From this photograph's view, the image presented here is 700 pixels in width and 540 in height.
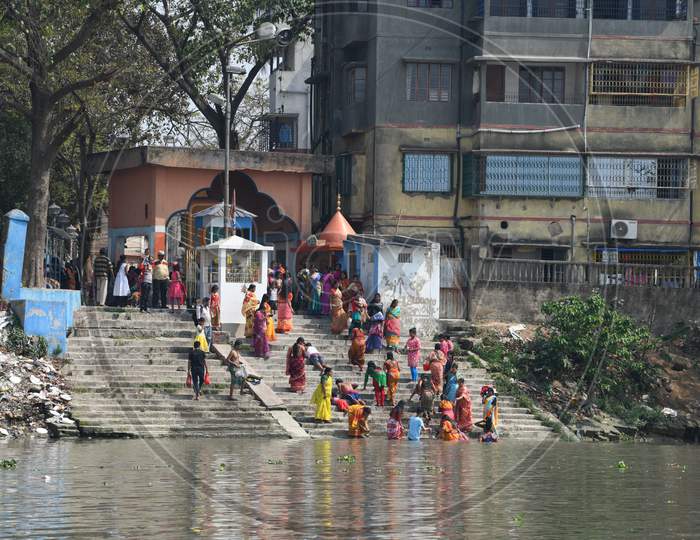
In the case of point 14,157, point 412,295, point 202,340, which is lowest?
point 202,340

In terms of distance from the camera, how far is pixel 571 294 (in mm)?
36594

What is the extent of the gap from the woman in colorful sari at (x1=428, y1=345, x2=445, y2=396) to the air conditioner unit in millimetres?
11320

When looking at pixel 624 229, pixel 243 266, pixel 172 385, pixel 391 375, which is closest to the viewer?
pixel 172 385

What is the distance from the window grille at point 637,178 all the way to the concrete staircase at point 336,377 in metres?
8.81

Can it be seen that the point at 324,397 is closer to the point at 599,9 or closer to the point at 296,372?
the point at 296,372

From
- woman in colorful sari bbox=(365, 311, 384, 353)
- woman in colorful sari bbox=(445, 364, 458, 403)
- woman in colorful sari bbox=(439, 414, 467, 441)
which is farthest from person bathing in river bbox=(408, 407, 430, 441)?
woman in colorful sari bbox=(365, 311, 384, 353)

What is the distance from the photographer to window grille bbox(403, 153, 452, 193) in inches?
1581

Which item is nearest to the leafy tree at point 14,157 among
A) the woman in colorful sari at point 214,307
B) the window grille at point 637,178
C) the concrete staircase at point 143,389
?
the concrete staircase at point 143,389

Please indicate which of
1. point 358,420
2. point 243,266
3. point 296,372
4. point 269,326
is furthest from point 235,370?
point 243,266

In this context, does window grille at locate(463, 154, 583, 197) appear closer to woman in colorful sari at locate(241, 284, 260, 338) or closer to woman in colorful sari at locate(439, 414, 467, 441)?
woman in colorful sari at locate(241, 284, 260, 338)

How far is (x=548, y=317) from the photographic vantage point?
36.0m

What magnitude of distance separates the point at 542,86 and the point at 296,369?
14.7m

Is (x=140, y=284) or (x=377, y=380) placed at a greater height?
(x=140, y=284)

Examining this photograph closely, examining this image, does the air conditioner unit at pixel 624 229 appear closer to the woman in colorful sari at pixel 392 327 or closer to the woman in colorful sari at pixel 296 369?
the woman in colorful sari at pixel 392 327
